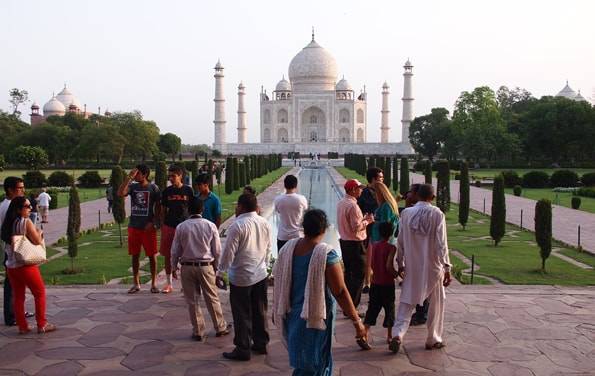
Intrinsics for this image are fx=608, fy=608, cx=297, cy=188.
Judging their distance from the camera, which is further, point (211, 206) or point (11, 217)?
point (211, 206)

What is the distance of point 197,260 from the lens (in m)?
4.18

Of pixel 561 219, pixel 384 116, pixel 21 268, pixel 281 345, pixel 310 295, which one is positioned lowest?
pixel 281 345

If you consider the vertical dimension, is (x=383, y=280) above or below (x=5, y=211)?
below

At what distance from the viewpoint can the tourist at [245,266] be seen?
3744mm

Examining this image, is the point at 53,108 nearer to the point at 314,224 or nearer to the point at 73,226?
the point at 73,226

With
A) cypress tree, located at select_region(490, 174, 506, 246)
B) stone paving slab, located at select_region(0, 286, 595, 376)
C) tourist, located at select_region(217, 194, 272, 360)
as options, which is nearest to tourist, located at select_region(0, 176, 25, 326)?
stone paving slab, located at select_region(0, 286, 595, 376)

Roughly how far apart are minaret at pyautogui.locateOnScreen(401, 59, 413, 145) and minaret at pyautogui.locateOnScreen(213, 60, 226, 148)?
1603cm

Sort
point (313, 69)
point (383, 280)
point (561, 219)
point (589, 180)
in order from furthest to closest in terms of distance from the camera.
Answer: point (313, 69)
point (589, 180)
point (561, 219)
point (383, 280)

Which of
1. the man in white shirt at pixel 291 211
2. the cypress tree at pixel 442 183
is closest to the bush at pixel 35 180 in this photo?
the cypress tree at pixel 442 183

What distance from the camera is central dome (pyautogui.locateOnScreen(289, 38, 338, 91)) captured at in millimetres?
57719

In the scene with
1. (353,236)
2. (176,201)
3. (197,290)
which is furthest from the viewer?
(176,201)

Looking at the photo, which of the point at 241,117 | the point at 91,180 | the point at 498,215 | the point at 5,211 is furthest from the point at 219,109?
the point at 5,211

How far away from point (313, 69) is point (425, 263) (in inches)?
2161

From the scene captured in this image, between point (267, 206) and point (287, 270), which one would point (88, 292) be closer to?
point (287, 270)
